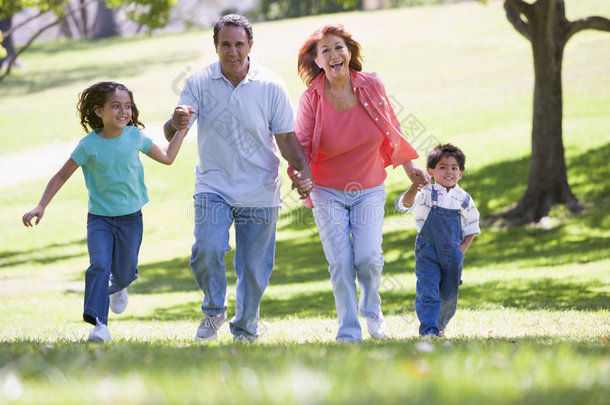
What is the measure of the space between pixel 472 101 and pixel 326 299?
683 inches

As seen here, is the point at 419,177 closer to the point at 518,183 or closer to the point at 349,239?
the point at 349,239

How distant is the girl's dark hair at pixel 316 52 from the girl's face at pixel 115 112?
1530 mm

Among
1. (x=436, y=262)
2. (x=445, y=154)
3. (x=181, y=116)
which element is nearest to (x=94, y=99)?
(x=181, y=116)

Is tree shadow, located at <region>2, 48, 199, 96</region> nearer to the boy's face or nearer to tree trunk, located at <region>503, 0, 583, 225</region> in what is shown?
tree trunk, located at <region>503, 0, 583, 225</region>

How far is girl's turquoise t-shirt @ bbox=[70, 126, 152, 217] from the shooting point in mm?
6699

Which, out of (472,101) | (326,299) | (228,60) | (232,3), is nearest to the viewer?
(228,60)

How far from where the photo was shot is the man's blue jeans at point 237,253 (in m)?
6.43

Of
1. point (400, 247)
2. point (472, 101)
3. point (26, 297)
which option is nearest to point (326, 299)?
point (400, 247)

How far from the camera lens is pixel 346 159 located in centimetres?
701

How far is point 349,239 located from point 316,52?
1.63 meters

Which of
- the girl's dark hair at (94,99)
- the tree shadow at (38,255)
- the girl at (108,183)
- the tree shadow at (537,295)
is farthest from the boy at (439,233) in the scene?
the tree shadow at (38,255)

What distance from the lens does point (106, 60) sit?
149ft

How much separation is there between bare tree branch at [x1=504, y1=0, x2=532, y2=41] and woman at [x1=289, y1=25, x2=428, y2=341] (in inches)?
357

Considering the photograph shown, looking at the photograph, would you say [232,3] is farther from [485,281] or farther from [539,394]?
[539,394]
